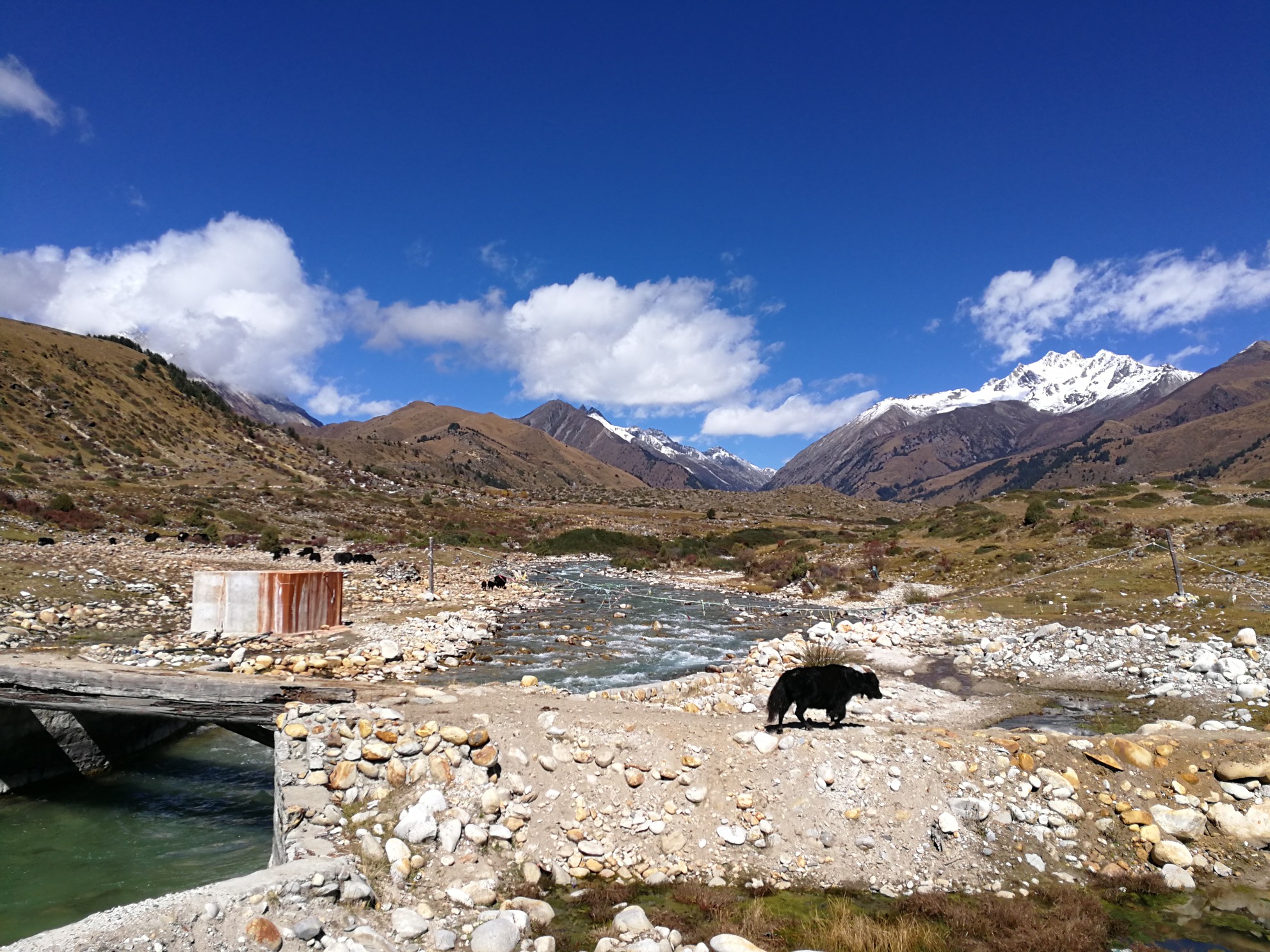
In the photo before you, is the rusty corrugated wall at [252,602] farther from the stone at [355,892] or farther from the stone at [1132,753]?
the stone at [1132,753]

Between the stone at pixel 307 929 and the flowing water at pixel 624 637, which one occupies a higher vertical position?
the flowing water at pixel 624 637

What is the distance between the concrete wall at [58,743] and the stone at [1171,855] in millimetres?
13860

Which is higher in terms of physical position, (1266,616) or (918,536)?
(918,536)

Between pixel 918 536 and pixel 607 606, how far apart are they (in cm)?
2750

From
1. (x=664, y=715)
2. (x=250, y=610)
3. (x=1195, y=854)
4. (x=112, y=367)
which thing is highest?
(x=112, y=367)

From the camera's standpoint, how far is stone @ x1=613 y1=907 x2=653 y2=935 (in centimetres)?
588

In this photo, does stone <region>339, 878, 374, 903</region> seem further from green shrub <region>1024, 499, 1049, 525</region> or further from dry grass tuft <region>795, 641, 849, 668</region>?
green shrub <region>1024, 499, 1049, 525</region>

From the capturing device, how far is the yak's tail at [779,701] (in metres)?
9.04

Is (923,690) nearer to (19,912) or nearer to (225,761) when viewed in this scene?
(225,761)

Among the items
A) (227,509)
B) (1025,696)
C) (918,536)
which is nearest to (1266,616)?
(1025,696)

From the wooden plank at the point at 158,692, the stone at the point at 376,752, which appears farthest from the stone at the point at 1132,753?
the wooden plank at the point at 158,692

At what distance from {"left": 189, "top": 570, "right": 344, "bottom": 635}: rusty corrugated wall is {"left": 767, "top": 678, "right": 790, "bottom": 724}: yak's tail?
13651 mm

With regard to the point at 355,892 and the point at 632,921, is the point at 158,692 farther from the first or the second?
the point at 632,921

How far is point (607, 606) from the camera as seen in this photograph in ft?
89.8
